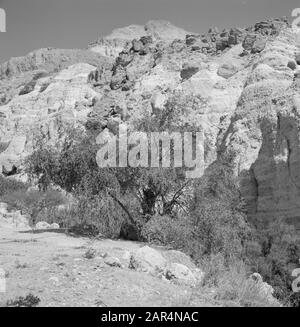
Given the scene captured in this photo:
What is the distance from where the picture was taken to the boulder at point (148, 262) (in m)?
11.4

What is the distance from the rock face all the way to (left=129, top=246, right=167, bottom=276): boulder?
7594mm

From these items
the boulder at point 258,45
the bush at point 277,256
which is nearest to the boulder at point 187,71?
the boulder at point 258,45

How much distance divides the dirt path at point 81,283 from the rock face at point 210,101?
7.74 metres

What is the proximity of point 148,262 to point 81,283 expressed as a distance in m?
2.13

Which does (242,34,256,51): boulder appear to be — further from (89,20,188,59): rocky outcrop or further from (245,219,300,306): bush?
(89,20,188,59): rocky outcrop

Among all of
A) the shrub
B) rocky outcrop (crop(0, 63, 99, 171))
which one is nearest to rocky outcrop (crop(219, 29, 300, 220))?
the shrub

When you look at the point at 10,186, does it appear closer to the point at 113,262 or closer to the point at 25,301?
the point at 113,262

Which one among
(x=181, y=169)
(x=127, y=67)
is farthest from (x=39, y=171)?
(x=127, y=67)

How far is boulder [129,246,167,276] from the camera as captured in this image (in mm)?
11430

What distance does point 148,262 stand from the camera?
11.8m

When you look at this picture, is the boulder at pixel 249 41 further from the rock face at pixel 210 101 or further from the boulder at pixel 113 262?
the boulder at pixel 113 262

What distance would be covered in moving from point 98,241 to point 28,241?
1933 millimetres
